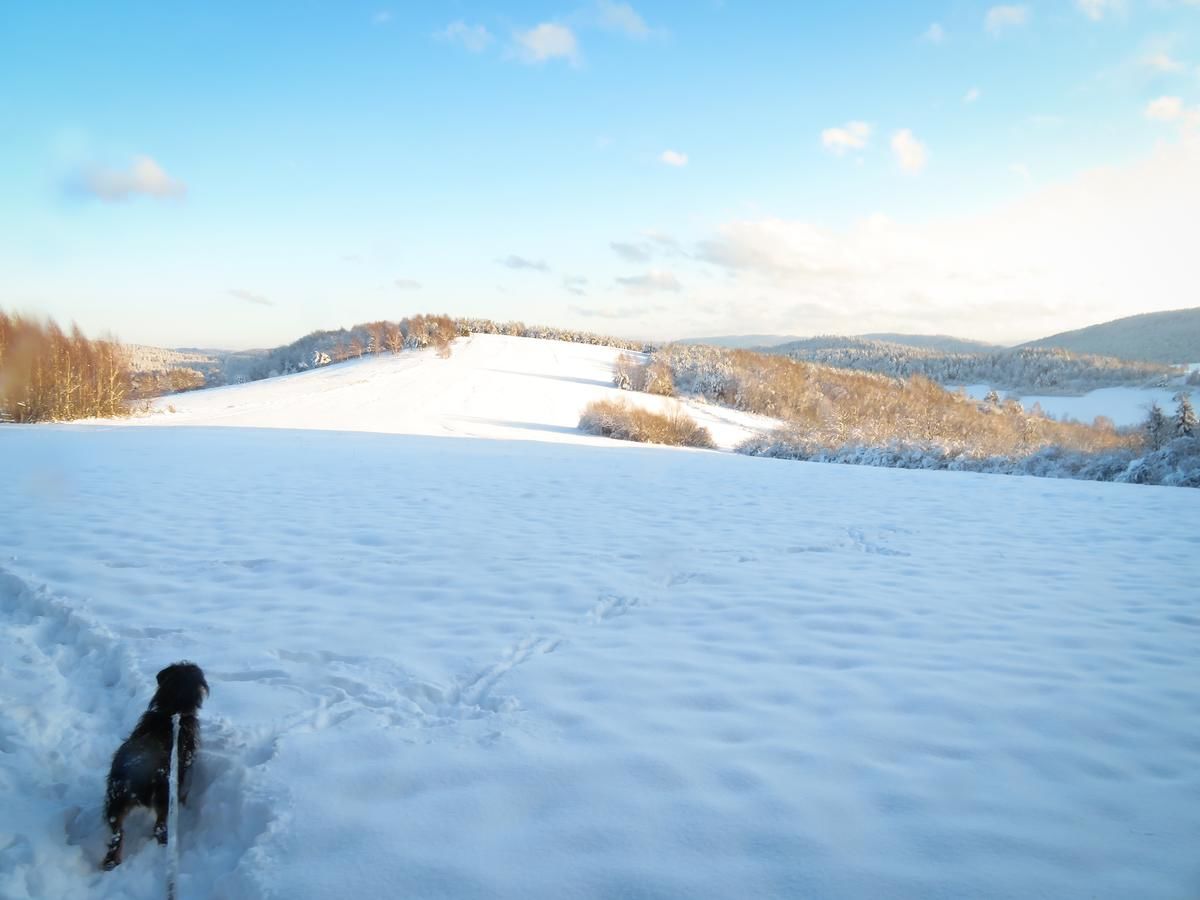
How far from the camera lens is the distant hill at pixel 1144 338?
7526cm

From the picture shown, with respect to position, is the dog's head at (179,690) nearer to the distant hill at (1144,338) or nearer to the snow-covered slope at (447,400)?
the snow-covered slope at (447,400)

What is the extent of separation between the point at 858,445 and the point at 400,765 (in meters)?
17.1

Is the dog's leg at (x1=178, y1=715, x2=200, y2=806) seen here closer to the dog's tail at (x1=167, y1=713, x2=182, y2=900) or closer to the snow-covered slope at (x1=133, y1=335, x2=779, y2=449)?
the dog's tail at (x1=167, y1=713, x2=182, y2=900)

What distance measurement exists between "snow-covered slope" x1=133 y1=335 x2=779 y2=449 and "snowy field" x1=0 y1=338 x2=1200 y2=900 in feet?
39.9

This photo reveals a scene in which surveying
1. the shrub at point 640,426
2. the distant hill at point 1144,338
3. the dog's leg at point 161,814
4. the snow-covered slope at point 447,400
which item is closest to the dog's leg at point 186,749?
the dog's leg at point 161,814

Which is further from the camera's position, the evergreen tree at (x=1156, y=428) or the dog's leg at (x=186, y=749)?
the evergreen tree at (x=1156, y=428)

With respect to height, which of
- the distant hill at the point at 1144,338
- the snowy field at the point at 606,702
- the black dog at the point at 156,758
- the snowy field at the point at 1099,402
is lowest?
the snowy field at the point at 606,702

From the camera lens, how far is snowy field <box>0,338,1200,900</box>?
1.75 m

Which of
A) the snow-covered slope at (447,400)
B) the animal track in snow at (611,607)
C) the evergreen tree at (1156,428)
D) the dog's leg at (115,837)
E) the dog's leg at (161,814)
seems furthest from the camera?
the snow-covered slope at (447,400)

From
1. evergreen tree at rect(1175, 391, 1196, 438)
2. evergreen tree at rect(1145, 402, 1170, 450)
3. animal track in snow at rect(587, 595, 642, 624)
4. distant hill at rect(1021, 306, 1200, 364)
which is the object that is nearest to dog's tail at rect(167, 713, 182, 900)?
animal track in snow at rect(587, 595, 642, 624)

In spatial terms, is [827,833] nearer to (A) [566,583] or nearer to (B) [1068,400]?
(A) [566,583]

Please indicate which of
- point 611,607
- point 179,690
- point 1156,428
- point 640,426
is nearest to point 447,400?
point 640,426

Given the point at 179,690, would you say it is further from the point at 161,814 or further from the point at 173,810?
the point at 173,810

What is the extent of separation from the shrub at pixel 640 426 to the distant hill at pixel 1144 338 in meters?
76.7
